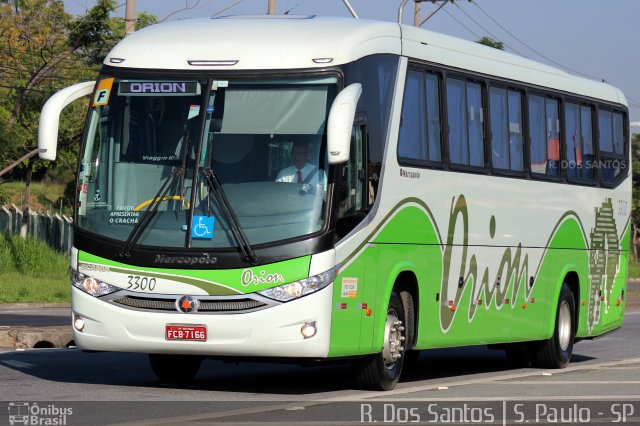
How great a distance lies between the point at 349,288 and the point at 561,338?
6.15 metres

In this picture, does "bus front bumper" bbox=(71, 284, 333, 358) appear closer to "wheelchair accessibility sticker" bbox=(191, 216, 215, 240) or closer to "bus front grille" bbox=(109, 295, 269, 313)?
"bus front grille" bbox=(109, 295, 269, 313)

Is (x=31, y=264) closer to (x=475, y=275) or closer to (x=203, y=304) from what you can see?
(x=475, y=275)

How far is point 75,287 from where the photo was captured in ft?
42.0

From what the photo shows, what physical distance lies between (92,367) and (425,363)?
5172mm

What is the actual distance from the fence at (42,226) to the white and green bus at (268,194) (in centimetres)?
2779

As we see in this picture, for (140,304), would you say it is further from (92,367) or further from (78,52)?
(78,52)

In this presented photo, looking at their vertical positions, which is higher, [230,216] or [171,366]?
[230,216]

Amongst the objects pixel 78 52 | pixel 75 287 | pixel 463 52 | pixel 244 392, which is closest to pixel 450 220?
pixel 463 52

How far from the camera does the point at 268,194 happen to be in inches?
486

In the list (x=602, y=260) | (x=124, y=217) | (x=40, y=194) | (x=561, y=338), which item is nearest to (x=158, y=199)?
(x=124, y=217)

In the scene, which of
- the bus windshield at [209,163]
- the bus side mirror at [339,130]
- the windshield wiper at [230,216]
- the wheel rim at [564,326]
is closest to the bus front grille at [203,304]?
the windshield wiper at [230,216]

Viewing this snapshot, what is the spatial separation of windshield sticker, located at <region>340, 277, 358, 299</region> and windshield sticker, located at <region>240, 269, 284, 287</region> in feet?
2.22

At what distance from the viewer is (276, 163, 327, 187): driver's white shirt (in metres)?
12.4

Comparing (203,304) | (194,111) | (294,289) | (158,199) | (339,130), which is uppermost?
(194,111)
